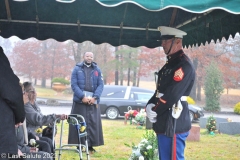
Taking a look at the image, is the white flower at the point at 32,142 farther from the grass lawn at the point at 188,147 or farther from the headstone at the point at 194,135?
the headstone at the point at 194,135

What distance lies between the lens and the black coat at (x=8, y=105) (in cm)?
329

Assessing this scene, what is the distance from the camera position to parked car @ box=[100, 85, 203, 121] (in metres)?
17.5

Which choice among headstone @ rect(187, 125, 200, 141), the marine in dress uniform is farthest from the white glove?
headstone @ rect(187, 125, 200, 141)

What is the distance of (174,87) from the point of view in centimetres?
402

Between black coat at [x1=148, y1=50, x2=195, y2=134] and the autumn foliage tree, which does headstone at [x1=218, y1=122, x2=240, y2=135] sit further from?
the autumn foliage tree

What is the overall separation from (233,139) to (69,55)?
76.6 feet

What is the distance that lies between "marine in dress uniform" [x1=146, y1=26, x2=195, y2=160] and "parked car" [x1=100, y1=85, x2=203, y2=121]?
1287 centimetres

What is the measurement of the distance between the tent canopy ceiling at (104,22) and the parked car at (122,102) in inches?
423

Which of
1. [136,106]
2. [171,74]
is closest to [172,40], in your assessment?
[171,74]

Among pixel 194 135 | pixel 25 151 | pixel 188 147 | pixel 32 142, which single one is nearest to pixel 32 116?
pixel 32 142

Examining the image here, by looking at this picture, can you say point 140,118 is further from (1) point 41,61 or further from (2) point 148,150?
(1) point 41,61

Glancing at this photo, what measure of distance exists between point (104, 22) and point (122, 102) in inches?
459

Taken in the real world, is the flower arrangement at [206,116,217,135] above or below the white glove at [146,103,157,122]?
below

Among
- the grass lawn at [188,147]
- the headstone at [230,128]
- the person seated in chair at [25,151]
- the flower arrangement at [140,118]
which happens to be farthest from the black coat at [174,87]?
the flower arrangement at [140,118]
